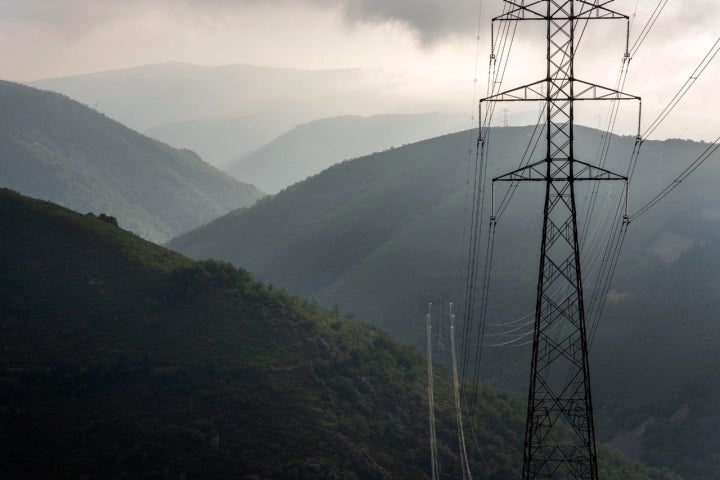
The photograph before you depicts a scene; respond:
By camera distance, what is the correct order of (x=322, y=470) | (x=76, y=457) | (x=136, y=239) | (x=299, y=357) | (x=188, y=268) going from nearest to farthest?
(x=76, y=457), (x=322, y=470), (x=299, y=357), (x=188, y=268), (x=136, y=239)

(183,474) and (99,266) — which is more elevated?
(99,266)

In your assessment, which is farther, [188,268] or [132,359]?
[188,268]

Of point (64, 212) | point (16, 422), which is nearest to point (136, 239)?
point (64, 212)

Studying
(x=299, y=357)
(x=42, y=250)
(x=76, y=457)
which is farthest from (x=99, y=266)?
(x=76, y=457)

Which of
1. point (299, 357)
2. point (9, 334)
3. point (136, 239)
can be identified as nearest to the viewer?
point (9, 334)

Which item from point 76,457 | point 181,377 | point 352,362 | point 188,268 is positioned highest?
point 188,268

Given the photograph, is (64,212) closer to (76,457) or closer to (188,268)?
(188,268)
